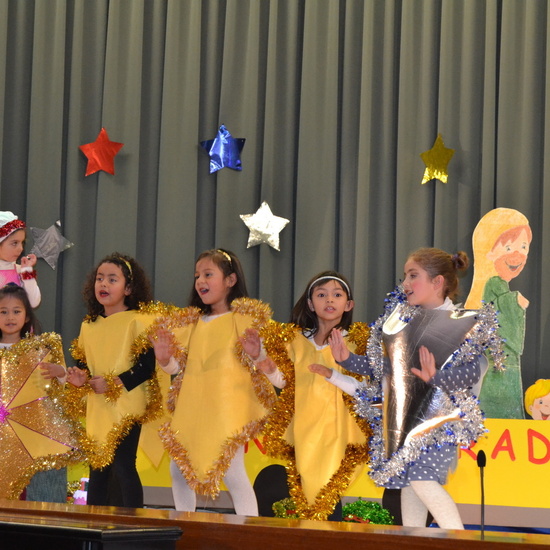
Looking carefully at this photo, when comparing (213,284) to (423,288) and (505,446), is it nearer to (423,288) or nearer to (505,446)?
(423,288)

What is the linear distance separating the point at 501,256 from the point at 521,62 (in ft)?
4.46

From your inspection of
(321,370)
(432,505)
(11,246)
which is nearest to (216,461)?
(321,370)

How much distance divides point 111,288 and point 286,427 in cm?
102

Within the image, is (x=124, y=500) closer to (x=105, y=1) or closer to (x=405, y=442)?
(x=405, y=442)

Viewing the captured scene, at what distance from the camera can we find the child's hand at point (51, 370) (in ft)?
12.5

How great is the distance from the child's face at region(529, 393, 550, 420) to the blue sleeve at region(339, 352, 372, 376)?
1.69 meters

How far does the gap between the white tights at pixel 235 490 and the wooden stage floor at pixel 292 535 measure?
1.78m

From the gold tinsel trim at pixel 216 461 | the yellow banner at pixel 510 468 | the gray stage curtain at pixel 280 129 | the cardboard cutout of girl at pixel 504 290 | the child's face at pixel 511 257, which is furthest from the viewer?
the gray stage curtain at pixel 280 129

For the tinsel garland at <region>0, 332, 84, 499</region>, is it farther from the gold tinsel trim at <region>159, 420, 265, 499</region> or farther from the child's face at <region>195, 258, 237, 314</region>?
the child's face at <region>195, 258, 237, 314</region>

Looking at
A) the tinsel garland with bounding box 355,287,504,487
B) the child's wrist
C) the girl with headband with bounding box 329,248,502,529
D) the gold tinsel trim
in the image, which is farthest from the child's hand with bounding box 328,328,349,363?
the child's wrist

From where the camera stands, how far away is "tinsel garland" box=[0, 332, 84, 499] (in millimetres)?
3762

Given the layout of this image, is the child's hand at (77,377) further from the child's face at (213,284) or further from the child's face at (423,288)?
the child's face at (423,288)

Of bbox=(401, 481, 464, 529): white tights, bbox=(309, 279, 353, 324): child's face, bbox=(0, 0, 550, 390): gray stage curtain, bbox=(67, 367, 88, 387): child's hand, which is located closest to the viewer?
bbox=(401, 481, 464, 529): white tights

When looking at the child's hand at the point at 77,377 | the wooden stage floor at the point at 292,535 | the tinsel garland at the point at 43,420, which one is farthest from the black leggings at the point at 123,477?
the wooden stage floor at the point at 292,535
